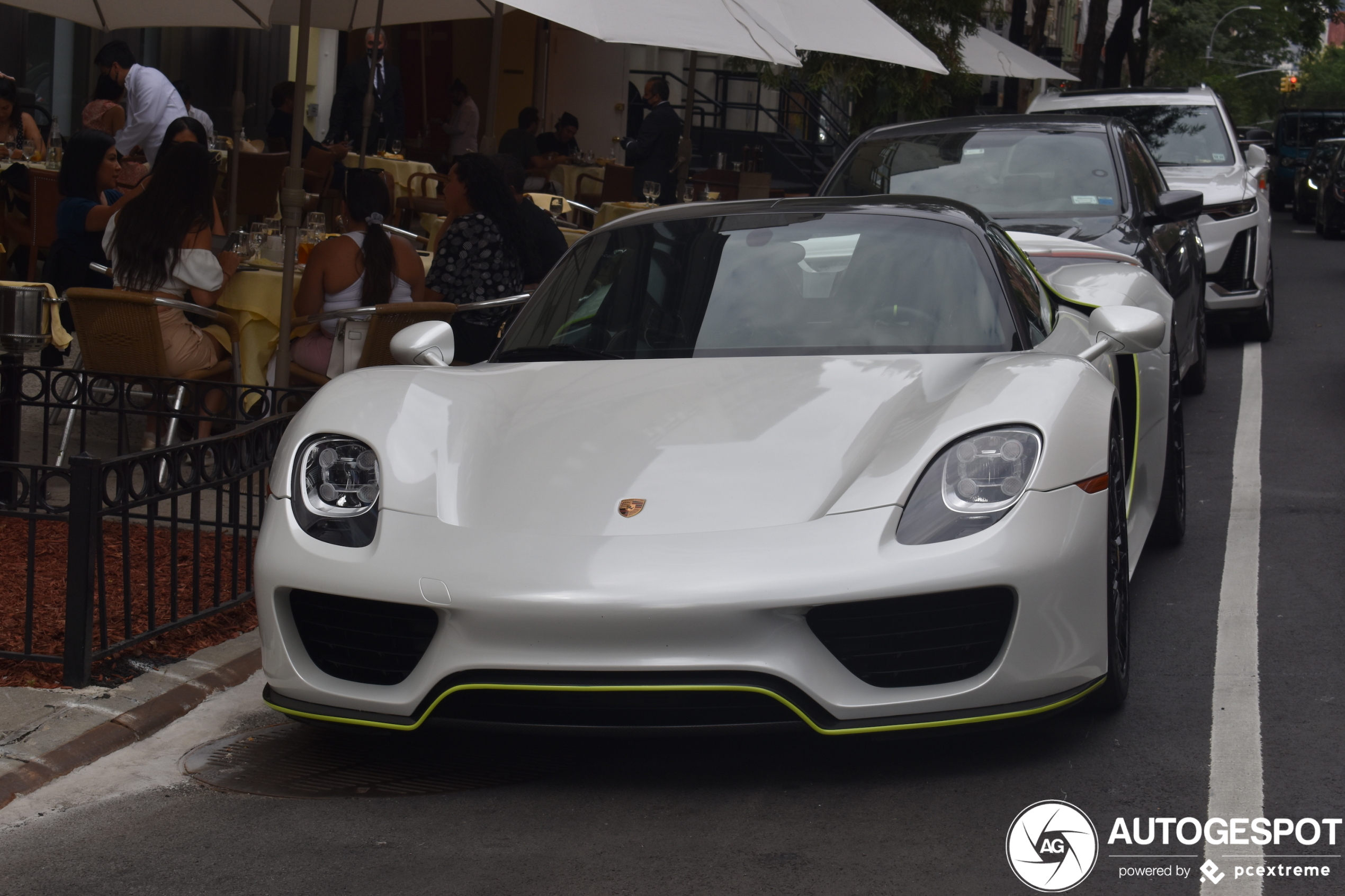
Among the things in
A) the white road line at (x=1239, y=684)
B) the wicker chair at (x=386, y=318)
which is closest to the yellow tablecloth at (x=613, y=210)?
the wicker chair at (x=386, y=318)

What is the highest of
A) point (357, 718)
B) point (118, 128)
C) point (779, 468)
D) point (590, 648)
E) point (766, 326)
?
point (118, 128)

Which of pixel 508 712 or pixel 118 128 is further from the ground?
pixel 118 128

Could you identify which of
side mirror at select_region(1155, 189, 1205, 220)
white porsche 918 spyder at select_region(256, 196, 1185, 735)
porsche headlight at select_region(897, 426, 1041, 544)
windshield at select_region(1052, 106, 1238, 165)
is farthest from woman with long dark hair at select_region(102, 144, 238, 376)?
windshield at select_region(1052, 106, 1238, 165)

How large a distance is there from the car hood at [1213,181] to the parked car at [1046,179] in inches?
107

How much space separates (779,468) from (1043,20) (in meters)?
26.3

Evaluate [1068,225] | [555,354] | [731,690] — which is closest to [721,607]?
[731,690]

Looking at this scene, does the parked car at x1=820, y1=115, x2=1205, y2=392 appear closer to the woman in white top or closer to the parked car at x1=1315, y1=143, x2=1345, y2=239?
the woman in white top

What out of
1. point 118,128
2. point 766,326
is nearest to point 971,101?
point 118,128

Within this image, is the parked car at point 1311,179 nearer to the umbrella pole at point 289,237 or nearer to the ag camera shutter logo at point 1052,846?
the umbrella pole at point 289,237

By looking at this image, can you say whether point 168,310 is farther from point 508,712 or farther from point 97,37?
point 97,37

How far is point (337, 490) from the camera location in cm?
404

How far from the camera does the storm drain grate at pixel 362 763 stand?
390 centimetres

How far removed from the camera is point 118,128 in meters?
12.9

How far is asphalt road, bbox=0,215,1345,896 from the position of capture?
3.28m
